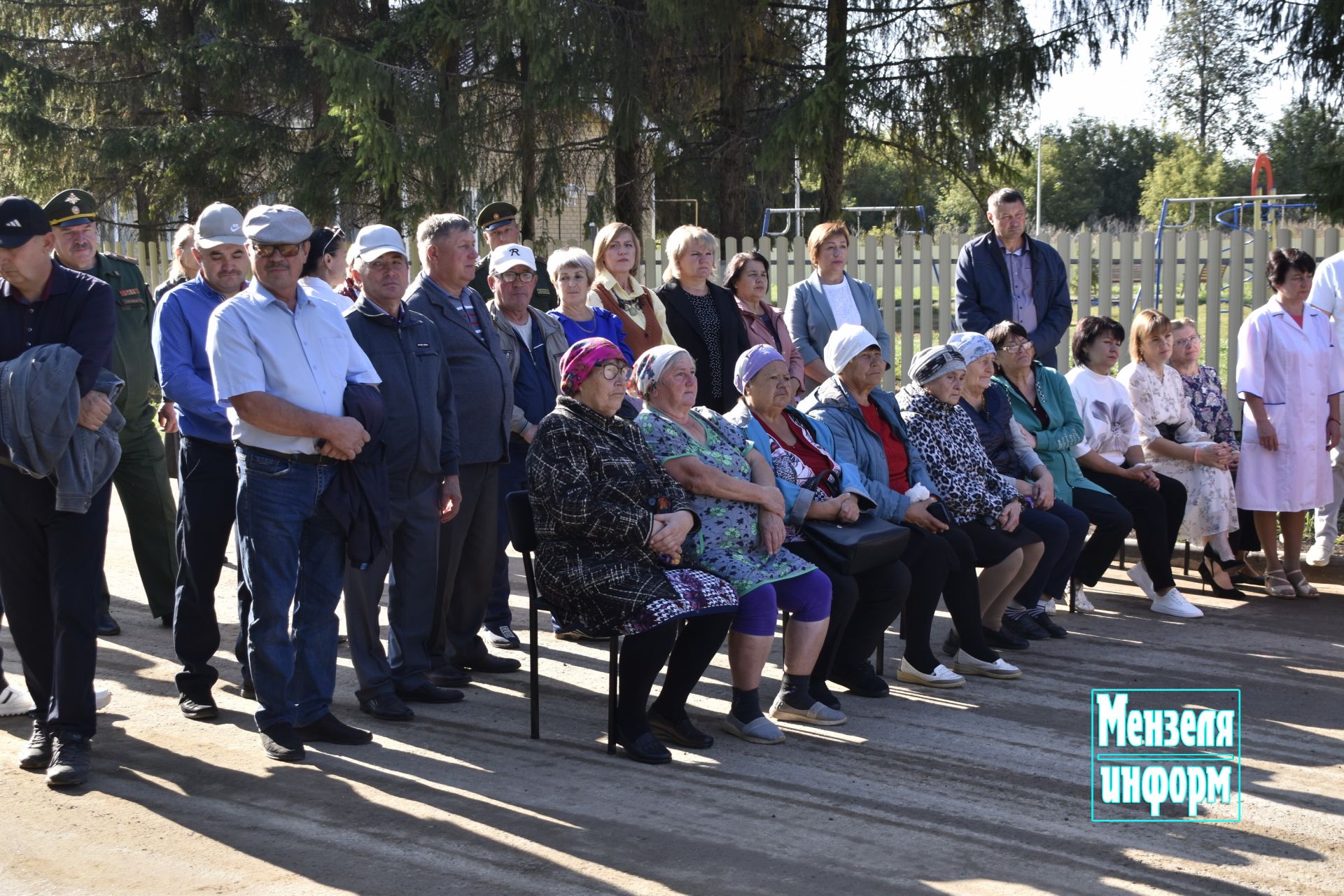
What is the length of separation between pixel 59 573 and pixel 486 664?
7.10 feet

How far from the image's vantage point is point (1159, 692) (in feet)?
20.3

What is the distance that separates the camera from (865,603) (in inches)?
243

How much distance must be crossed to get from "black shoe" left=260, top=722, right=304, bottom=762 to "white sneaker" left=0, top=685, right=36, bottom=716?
1.30 meters

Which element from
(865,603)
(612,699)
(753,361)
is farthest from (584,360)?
(865,603)

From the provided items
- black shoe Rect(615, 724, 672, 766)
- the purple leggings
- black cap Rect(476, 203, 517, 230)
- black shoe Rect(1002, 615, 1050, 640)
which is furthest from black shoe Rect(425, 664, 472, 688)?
black shoe Rect(1002, 615, 1050, 640)

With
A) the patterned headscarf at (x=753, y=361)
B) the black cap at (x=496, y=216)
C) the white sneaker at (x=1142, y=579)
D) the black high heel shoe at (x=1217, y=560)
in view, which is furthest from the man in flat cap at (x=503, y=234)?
the black high heel shoe at (x=1217, y=560)

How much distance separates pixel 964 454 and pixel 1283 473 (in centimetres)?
271

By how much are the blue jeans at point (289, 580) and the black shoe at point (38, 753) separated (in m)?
0.76

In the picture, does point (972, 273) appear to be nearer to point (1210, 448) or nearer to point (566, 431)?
point (1210, 448)

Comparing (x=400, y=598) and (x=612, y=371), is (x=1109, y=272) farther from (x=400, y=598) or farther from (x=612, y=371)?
(x=400, y=598)

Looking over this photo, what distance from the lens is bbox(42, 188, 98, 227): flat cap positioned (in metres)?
6.71

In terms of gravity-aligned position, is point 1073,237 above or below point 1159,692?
above

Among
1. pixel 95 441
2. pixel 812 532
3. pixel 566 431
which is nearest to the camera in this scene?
pixel 95 441

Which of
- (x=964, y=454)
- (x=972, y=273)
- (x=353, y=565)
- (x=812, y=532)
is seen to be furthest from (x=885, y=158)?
(x=353, y=565)
